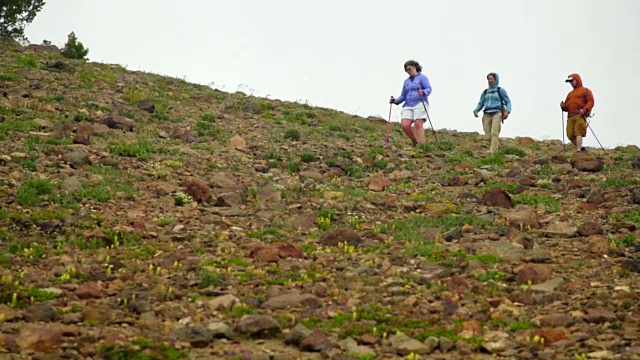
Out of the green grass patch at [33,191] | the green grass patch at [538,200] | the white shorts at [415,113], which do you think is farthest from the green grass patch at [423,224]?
the white shorts at [415,113]

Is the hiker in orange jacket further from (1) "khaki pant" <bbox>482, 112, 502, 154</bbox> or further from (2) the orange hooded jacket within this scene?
(1) "khaki pant" <bbox>482, 112, 502, 154</bbox>

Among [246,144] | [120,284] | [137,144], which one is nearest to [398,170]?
[246,144]

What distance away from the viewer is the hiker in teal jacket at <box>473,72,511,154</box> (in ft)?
66.6

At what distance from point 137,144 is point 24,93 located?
4971 millimetres

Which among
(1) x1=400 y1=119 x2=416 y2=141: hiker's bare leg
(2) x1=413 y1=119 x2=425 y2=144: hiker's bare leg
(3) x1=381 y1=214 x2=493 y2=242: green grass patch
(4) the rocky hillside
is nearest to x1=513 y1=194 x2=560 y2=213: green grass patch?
(4) the rocky hillside

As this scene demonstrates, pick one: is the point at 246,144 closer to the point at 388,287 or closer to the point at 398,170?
the point at 398,170

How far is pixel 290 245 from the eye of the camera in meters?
10.9

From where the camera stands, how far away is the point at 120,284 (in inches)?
360

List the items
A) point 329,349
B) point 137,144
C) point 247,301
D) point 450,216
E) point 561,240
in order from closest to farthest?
1. point 329,349
2. point 247,301
3. point 561,240
4. point 450,216
5. point 137,144

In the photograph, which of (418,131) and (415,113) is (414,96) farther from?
(418,131)

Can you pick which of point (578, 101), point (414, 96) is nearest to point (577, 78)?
point (578, 101)

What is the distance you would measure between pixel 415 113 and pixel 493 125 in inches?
90.7

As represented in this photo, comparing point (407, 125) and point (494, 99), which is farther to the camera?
point (407, 125)

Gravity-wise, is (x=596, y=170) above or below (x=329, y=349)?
above
